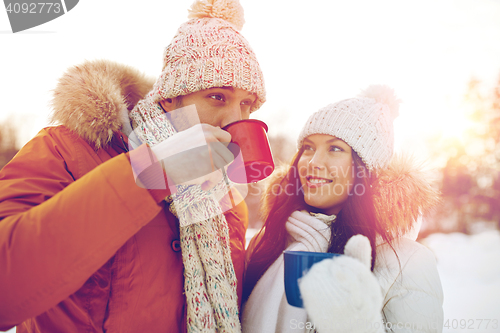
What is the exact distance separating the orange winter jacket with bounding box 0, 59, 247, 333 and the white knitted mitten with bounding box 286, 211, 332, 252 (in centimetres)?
73

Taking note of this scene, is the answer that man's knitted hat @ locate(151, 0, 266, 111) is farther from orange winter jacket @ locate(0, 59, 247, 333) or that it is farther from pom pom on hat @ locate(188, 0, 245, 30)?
orange winter jacket @ locate(0, 59, 247, 333)

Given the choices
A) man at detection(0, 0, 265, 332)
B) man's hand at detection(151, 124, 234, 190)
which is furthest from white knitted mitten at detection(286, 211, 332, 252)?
man's hand at detection(151, 124, 234, 190)

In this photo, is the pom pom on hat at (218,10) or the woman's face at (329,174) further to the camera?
the woman's face at (329,174)

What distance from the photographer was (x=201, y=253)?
1.28 meters

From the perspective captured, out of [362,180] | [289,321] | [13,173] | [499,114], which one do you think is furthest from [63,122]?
[499,114]

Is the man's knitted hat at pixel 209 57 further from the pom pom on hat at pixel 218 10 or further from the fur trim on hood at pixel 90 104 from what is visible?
the fur trim on hood at pixel 90 104

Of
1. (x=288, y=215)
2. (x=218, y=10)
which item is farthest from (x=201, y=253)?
(x=218, y=10)

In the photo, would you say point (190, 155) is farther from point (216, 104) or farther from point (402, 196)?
point (402, 196)

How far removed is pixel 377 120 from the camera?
181 cm

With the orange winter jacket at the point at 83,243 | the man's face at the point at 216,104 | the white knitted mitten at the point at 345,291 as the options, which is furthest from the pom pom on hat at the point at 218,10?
the white knitted mitten at the point at 345,291

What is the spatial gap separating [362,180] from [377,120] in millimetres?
420

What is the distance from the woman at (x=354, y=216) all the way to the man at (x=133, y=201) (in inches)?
9.8

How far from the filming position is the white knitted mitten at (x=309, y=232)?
1574mm

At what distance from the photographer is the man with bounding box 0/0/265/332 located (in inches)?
30.9
